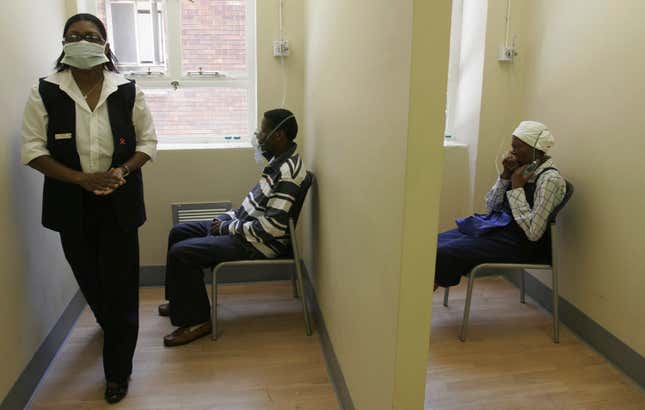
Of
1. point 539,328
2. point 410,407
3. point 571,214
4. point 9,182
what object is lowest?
point 539,328

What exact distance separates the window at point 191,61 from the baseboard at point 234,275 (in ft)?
2.77

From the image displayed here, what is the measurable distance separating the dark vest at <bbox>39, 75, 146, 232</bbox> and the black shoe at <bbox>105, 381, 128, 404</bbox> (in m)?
0.68

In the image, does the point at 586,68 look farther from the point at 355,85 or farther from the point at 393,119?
the point at 393,119

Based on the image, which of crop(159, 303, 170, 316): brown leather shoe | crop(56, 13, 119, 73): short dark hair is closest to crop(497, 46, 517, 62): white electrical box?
crop(56, 13, 119, 73): short dark hair

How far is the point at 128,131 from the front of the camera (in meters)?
2.12

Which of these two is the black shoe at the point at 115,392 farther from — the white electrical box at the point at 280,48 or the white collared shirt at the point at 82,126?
the white electrical box at the point at 280,48

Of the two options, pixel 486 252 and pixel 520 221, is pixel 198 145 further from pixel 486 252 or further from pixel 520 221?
pixel 520 221

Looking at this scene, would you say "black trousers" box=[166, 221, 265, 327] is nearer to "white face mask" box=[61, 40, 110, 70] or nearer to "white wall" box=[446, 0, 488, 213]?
"white face mask" box=[61, 40, 110, 70]

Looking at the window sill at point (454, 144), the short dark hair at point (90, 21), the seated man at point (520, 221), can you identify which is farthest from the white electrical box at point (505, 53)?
the short dark hair at point (90, 21)

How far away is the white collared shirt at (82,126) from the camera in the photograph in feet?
6.46

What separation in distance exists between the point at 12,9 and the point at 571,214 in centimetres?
291

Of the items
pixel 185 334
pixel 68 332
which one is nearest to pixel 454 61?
pixel 185 334

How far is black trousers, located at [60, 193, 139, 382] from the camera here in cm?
212

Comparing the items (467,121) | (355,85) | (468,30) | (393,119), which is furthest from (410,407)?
(468,30)
